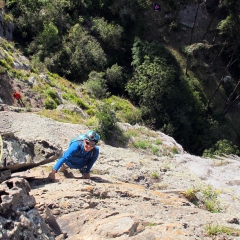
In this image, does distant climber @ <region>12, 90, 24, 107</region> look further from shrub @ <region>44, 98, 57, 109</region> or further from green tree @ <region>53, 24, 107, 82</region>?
green tree @ <region>53, 24, 107, 82</region>

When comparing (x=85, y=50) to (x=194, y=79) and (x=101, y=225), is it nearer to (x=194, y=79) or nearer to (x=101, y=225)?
(x=194, y=79)

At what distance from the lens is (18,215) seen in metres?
5.66

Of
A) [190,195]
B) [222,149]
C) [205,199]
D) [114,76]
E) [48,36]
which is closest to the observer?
[190,195]

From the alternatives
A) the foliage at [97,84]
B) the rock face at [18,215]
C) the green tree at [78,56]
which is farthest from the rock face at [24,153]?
the green tree at [78,56]

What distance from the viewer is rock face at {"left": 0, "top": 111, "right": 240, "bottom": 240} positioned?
6.61 metres

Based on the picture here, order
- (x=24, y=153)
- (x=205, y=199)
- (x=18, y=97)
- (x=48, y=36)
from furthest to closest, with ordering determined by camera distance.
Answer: (x=48, y=36) < (x=18, y=97) < (x=205, y=199) < (x=24, y=153)

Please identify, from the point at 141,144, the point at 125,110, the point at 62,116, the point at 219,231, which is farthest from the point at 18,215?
the point at 125,110

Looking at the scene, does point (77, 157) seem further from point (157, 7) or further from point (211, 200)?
point (157, 7)

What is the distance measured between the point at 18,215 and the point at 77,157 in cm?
321

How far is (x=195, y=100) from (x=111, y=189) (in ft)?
71.4

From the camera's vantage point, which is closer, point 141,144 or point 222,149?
point 141,144

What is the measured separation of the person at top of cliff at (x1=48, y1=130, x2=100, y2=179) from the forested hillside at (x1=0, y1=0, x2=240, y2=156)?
12.8 metres

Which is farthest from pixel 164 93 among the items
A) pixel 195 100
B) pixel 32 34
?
pixel 32 34

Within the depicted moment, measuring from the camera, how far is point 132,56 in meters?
30.7
